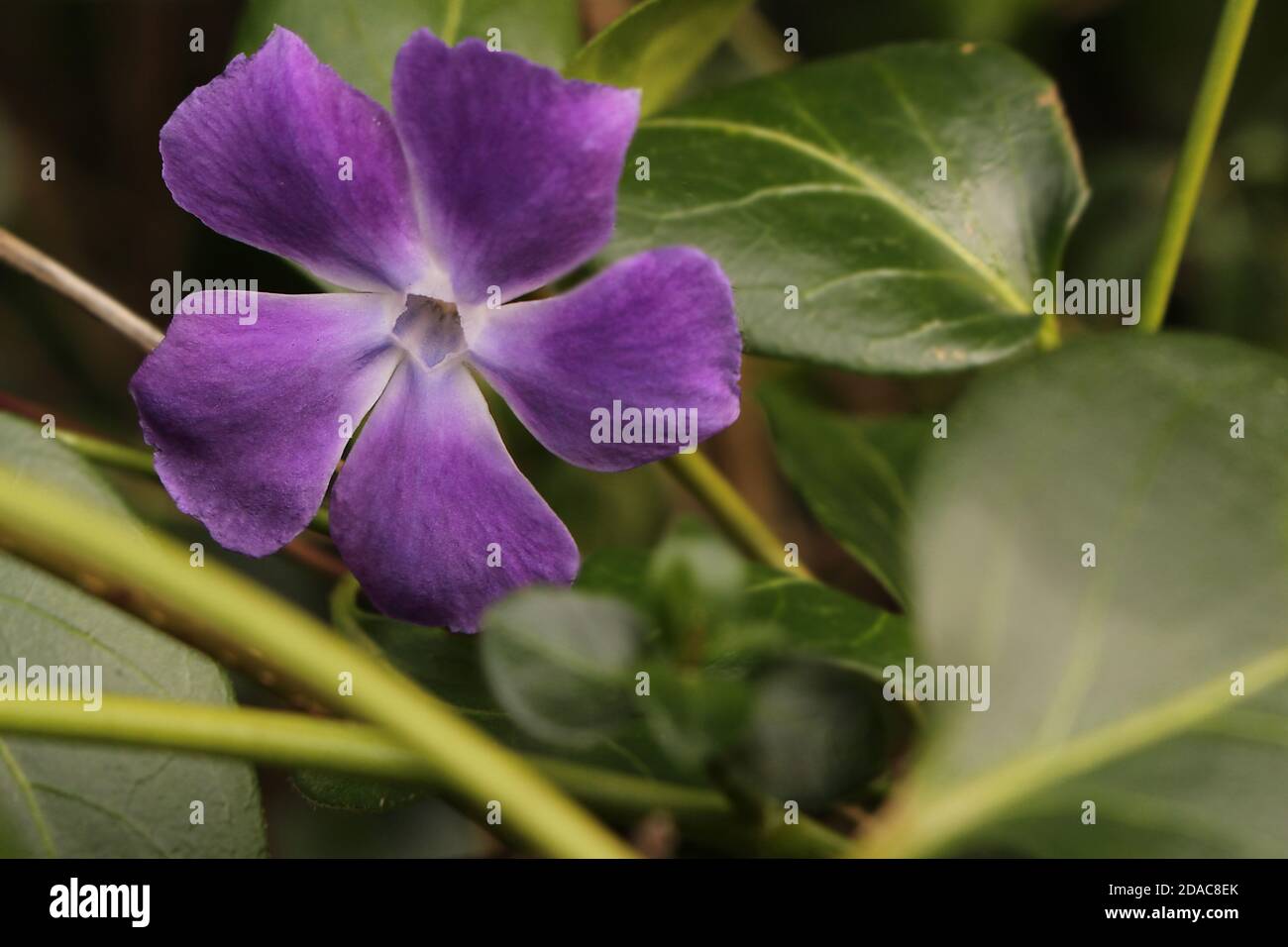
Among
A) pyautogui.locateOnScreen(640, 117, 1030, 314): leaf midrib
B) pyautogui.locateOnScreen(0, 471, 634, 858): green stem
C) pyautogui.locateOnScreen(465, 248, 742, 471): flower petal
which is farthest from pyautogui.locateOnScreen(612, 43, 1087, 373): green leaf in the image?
pyautogui.locateOnScreen(0, 471, 634, 858): green stem

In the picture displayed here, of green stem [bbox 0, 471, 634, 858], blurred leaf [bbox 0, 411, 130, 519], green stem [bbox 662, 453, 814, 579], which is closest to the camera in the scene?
green stem [bbox 0, 471, 634, 858]

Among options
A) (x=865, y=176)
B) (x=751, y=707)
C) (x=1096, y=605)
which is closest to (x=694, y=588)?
(x=751, y=707)

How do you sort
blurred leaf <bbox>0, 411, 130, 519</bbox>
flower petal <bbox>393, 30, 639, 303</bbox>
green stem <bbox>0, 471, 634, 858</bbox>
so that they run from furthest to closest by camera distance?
blurred leaf <bbox>0, 411, 130, 519</bbox>
flower petal <bbox>393, 30, 639, 303</bbox>
green stem <bbox>0, 471, 634, 858</bbox>

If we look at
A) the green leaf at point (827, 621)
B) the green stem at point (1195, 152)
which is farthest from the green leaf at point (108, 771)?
the green stem at point (1195, 152)

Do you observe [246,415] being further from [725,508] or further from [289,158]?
[725,508]

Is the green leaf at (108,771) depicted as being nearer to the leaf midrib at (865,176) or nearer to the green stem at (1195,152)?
the leaf midrib at (865,176)

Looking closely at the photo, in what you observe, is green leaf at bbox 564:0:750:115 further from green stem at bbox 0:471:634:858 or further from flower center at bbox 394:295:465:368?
green stem at bbox 0:471:634:858
